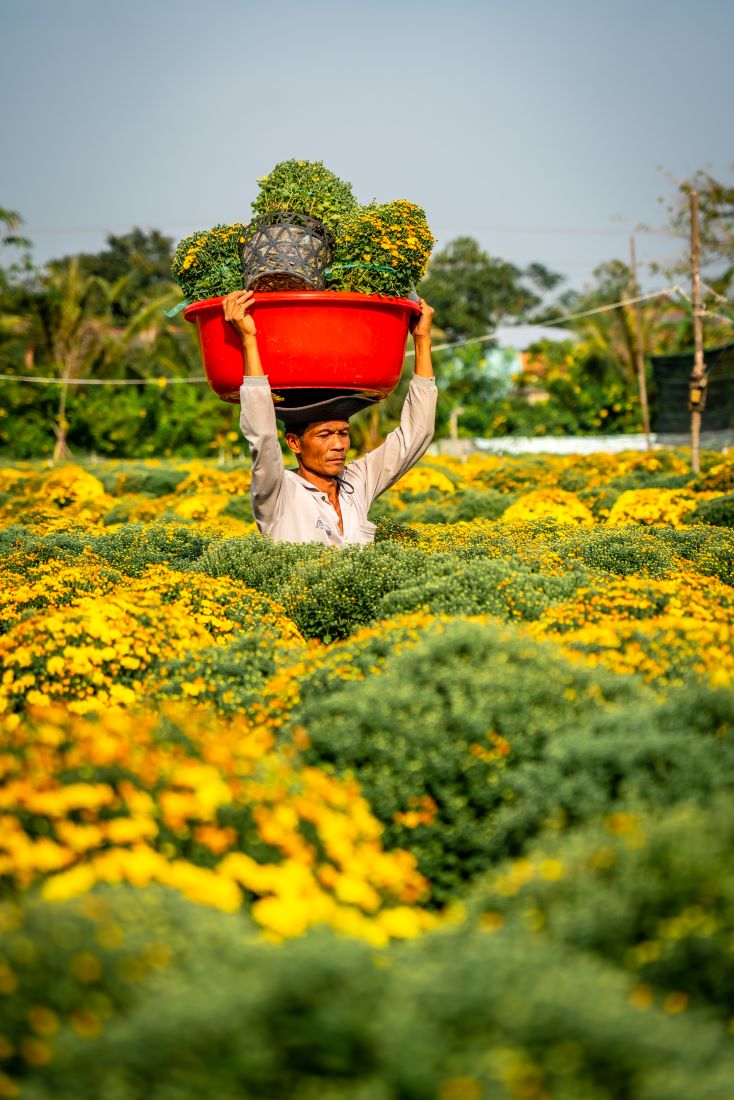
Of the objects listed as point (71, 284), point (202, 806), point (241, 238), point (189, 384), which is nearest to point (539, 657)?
point (202, 806)

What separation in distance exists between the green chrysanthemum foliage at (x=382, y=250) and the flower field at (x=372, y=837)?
1.23 metres

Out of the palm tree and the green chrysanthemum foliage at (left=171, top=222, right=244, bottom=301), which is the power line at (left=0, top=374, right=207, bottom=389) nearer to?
the palm tree

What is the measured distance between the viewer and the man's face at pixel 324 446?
5.59 meters

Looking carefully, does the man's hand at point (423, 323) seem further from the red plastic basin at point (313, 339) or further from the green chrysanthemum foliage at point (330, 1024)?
the green chrysanthemum foliage at point (330, 1024)

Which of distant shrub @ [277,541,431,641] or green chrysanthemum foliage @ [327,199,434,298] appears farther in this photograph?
green chrysanthemum foliage @ [327,199,434,298]

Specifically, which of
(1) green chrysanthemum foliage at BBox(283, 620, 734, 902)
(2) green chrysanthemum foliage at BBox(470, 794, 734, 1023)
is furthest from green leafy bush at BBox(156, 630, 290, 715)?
(2) green chrysanthemum foliage at BBox(470, 794, 734, 1023)

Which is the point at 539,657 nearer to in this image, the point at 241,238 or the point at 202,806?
the point at 202,806

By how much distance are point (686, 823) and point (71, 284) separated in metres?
29.6

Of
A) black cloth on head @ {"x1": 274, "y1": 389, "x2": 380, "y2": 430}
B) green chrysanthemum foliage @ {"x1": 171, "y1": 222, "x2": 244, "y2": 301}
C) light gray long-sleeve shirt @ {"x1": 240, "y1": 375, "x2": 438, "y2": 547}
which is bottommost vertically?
light gray long-sleeve shirt @ {"x1": 240, "y1": 375, "x2": 438, "y2": 547}

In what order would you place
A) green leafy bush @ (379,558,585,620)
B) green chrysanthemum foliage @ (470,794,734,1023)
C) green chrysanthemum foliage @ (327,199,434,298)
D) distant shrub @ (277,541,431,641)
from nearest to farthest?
1. green chrysanthemum foliage @ (470,794,734,1023)
2. green leafy bush @ (379,558,585,620)
3. distant shrub @ (277,541,431,641)
4. green chrysanthemum foliage @ (327,199,434,298)

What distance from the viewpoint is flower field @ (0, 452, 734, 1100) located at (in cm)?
180

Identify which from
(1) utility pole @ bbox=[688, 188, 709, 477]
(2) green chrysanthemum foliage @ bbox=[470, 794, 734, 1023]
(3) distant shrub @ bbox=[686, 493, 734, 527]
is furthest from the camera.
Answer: (1) utility pole @ bbox=[688, 188, 709, 477]

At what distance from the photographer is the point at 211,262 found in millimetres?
5309

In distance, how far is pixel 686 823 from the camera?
91.8 inches
